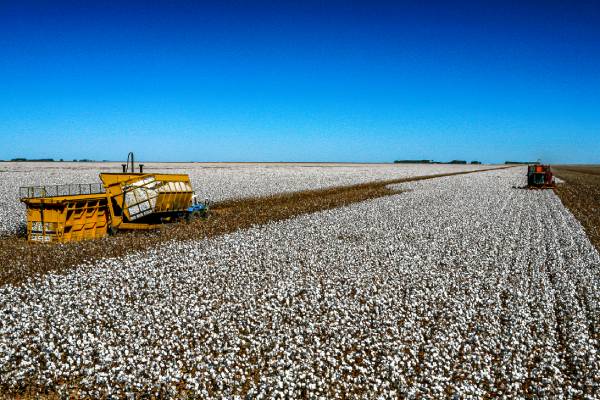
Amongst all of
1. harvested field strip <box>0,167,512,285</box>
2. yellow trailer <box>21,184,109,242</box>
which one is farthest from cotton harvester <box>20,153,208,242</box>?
harvested field strip <box>0,167,512,285</box>

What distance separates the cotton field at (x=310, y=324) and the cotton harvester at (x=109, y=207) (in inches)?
116

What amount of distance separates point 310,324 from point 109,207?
10.5 meters

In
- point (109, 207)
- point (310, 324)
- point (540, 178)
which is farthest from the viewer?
point (540, 178)

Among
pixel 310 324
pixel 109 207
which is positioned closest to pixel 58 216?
pixel 109 207

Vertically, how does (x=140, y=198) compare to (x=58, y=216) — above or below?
above

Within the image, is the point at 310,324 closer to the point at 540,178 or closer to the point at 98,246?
the point at 98,246

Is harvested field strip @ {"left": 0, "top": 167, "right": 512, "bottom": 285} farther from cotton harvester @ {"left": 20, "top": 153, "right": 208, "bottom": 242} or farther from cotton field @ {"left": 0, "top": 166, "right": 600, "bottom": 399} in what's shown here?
cotton field @ {"left": 0, "top": 166, "right": 600, "bottom": 399}

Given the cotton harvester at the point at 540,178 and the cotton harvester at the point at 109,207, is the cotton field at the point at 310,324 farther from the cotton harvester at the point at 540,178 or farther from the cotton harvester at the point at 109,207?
the cotton harvester at the point at 540,178

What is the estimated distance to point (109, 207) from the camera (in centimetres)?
1636

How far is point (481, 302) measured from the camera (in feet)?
32.6

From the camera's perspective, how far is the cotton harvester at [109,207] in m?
14.8

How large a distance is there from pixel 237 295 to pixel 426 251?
6999mm

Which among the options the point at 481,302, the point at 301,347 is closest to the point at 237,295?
the point at 301,347

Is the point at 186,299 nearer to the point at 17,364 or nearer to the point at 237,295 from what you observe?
the point at 237,295
